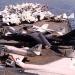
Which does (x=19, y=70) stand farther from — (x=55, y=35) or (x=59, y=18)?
(x=59, y=18)

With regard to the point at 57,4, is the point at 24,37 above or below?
below

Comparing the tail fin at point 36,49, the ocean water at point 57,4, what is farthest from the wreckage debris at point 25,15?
the ocean water at point 57,4

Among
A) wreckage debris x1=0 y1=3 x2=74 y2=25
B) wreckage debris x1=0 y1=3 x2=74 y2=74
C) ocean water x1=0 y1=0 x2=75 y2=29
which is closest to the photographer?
wreckage debris x1=0 y1=3 x2=74 y2=74

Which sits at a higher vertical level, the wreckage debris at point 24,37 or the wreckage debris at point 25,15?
the wreckage debris at point 25,15

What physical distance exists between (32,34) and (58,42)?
Answer: 1.70 feet

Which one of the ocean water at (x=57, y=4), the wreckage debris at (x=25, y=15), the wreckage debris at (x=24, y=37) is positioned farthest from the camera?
the ocean water at (x=57, y=4)

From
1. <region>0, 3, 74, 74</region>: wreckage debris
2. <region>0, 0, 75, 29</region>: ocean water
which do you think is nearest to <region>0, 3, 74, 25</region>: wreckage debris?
<region>0, 3, 74, 74</region>: wreckage debris

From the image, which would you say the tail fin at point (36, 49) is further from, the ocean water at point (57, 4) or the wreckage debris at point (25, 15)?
the ocean water at point (57, 4)

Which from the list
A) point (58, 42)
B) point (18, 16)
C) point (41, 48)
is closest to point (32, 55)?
point (41, 48)

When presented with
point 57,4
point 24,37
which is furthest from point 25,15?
point 57,4

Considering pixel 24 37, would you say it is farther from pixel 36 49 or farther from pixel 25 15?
pixel 25 15

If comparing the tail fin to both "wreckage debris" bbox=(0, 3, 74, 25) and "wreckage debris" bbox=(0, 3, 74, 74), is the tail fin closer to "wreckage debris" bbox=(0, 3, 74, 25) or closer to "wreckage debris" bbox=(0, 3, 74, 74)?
"wreckage debris" bbox=(0, 3, 74, 74)

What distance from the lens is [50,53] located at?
6.30 m

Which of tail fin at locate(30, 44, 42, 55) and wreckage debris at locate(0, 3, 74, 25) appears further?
wreckage debris at locate(0, 3, 74, 25)
